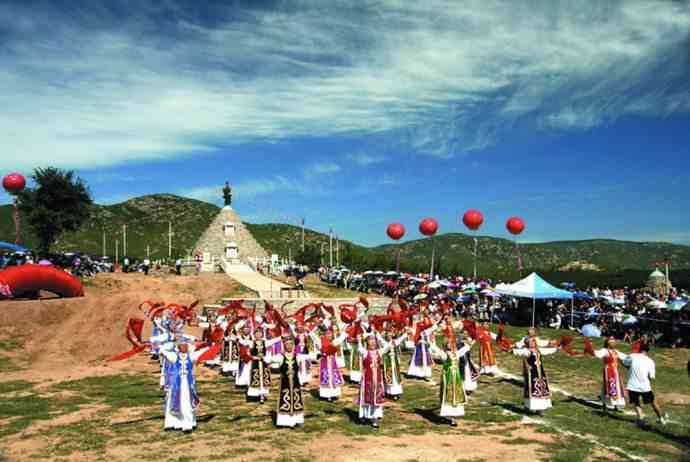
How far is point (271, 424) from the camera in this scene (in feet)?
38.6

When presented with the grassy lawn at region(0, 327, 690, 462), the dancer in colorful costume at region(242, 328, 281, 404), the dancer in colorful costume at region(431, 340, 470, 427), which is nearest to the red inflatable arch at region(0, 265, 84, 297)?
the grassy lawn at region(0, 327, 690, 462)

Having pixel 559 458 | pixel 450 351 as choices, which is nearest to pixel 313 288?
pixel 450 351

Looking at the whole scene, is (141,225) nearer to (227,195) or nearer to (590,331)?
(227,195)

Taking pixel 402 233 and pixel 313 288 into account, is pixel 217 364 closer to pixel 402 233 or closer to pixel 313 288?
pixel 402 233

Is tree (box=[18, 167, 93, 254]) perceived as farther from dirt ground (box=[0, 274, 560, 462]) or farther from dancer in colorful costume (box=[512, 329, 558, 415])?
dancer in colorful costume (box=[512, 329, 558, 415])

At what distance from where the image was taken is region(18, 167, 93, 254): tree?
1917 inches

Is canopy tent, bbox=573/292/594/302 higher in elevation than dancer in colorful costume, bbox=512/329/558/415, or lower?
higher

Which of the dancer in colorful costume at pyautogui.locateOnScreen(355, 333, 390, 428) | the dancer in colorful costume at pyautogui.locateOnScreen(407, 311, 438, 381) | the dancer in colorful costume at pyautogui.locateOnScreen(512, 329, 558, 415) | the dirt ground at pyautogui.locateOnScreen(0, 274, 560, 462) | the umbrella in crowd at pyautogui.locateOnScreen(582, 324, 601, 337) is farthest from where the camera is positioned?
the umbrella in crowd at pyautogui.locateOnScreen(582, 324, 601, 337)

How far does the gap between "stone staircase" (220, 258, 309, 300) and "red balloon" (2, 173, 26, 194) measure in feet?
50.3

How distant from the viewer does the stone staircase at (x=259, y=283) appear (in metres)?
34.9

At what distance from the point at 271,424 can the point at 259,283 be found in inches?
1206

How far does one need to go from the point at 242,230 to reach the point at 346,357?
40.9 metres

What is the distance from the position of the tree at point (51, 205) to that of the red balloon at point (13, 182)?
13557mm

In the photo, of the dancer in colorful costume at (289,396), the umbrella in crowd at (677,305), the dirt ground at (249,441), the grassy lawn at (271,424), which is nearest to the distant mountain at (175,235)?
the umbrella in crowd at (677,305)
